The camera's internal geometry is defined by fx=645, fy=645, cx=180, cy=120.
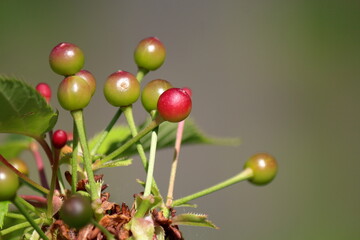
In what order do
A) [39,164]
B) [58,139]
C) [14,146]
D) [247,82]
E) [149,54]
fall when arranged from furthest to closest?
[247,82]
[14,146]
[39,164]
[149,54]
[58,139]

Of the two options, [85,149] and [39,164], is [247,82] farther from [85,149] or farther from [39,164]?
[85,149]

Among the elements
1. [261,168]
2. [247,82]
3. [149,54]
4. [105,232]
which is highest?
[247,82]

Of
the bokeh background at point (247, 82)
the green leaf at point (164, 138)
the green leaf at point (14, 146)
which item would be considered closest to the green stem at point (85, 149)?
the green leaf at point (164, 138)

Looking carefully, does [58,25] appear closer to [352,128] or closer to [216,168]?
[216,168]

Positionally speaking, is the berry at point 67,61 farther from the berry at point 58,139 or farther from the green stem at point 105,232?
the green stem at point 105,232

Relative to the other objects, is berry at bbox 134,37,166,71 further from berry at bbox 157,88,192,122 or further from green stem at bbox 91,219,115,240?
green stem at bbox 91,219,115,240

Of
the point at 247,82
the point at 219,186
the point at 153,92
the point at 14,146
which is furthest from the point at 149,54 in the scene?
the point at 247,82
